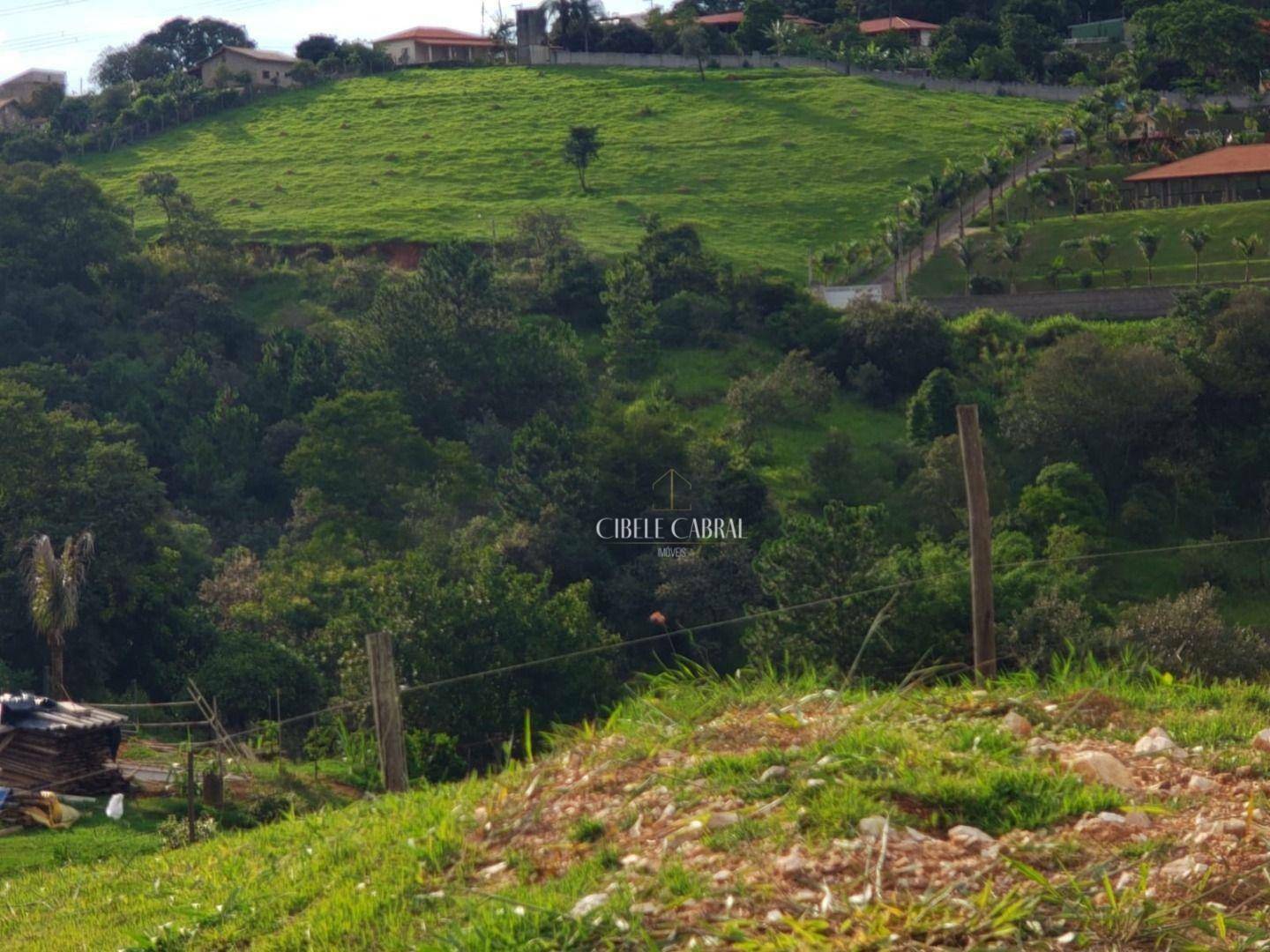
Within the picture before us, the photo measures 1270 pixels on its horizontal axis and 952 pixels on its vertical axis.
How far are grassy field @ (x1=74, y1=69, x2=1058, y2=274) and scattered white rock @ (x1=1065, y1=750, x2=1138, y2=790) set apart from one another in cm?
4232

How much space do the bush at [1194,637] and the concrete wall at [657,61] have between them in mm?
52906

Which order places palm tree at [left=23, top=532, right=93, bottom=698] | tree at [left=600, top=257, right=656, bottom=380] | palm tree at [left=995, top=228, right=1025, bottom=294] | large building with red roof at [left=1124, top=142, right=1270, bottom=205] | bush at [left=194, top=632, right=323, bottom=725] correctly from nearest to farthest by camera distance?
palm tree at [left=23, top=532, right=93, bottom=698] < bush at [left=194, top=632, right=323, bottom=725] < tree at [left=600, top=257, right=656, bottom=380] < palm tree at [left=995, top=228, right=1025, bottom=294] < large building with red roof at [left=1124, top=142, right=1270, bottom=205]

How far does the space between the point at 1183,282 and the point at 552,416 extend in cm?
1922

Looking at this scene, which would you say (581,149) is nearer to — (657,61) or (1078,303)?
(657,61)

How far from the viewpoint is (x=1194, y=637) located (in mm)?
20094

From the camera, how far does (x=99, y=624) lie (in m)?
25.9

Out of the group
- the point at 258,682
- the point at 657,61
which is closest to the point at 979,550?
the point at 258,682

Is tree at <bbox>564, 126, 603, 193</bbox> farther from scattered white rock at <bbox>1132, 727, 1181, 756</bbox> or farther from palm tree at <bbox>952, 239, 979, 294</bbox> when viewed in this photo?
scattered white rock at <bbox>1132, 727, 1181, 756</bbox>

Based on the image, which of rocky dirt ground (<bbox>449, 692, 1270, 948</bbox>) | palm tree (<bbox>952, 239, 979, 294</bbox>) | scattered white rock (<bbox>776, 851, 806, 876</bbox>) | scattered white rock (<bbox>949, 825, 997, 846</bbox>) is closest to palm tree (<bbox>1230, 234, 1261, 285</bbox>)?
palm tree (<bbox>952, 239, 979, 294</bbox>)

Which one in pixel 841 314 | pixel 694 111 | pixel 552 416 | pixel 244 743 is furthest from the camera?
pixel 694 111

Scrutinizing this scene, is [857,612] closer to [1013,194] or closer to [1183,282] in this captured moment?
[1183,282]

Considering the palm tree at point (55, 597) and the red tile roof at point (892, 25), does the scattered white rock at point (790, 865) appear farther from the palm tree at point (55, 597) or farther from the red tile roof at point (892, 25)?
the red tile roof at point (892, 25)

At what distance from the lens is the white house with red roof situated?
3022 inches

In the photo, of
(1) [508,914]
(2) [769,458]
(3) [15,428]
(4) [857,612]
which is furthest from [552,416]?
(1) [508,914]
